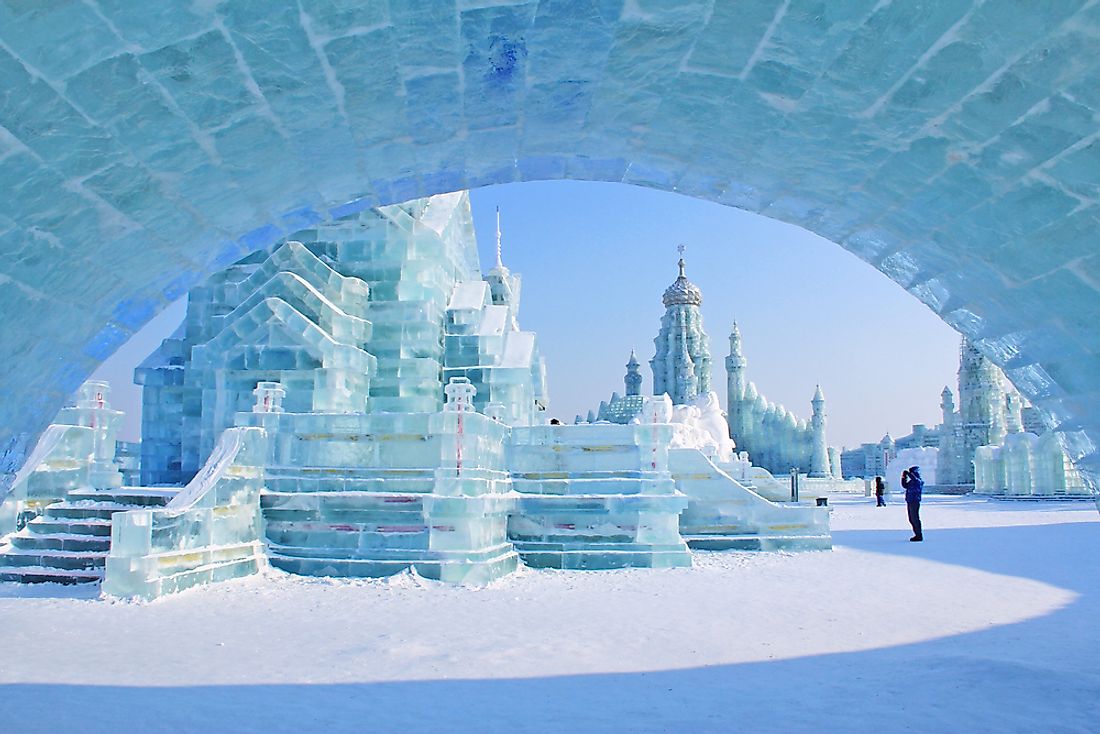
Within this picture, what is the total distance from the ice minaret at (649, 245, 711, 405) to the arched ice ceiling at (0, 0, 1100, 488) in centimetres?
5150

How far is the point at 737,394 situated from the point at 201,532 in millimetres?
48965

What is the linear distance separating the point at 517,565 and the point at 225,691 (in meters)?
7.68

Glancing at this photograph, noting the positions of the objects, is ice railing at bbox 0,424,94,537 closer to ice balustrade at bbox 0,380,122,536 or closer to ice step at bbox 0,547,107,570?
ice balustrade at bbox 0,380,122,536

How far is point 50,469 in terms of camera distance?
14961 mm

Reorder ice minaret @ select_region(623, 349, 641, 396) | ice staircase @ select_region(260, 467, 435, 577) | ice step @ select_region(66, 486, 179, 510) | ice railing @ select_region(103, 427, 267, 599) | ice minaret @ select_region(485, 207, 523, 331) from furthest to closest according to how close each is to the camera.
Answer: ice minaret @ select_region(623, 349, 641, 396)
ice minaret @ select_region(485, 207, 523, 331)
ice step @ select_region(66, 486, 179, 510)
ice staircase @ select_region(260, 467, 435, 577)
ice railing @ select_region(103, 427, 267, 599)

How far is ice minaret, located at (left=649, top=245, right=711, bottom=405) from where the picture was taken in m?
56.4

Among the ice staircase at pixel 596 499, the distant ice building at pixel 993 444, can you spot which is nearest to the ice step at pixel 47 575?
the ice staircase at pixel 596 499

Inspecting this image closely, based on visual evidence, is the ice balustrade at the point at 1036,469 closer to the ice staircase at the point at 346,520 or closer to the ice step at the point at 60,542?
the ice staircase at the point at 346,520

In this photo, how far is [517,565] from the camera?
553 inches

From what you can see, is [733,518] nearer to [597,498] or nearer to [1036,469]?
[597,498]

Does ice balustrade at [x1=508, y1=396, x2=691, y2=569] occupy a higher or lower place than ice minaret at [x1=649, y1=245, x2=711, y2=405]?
lower

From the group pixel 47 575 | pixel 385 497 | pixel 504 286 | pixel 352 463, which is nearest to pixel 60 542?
pixel 47 575

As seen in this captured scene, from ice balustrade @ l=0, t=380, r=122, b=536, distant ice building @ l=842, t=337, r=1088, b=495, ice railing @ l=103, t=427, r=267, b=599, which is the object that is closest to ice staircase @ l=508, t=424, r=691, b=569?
ice railing @ l=103, t=427, r=267, b=599

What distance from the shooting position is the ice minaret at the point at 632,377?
68.9 m
